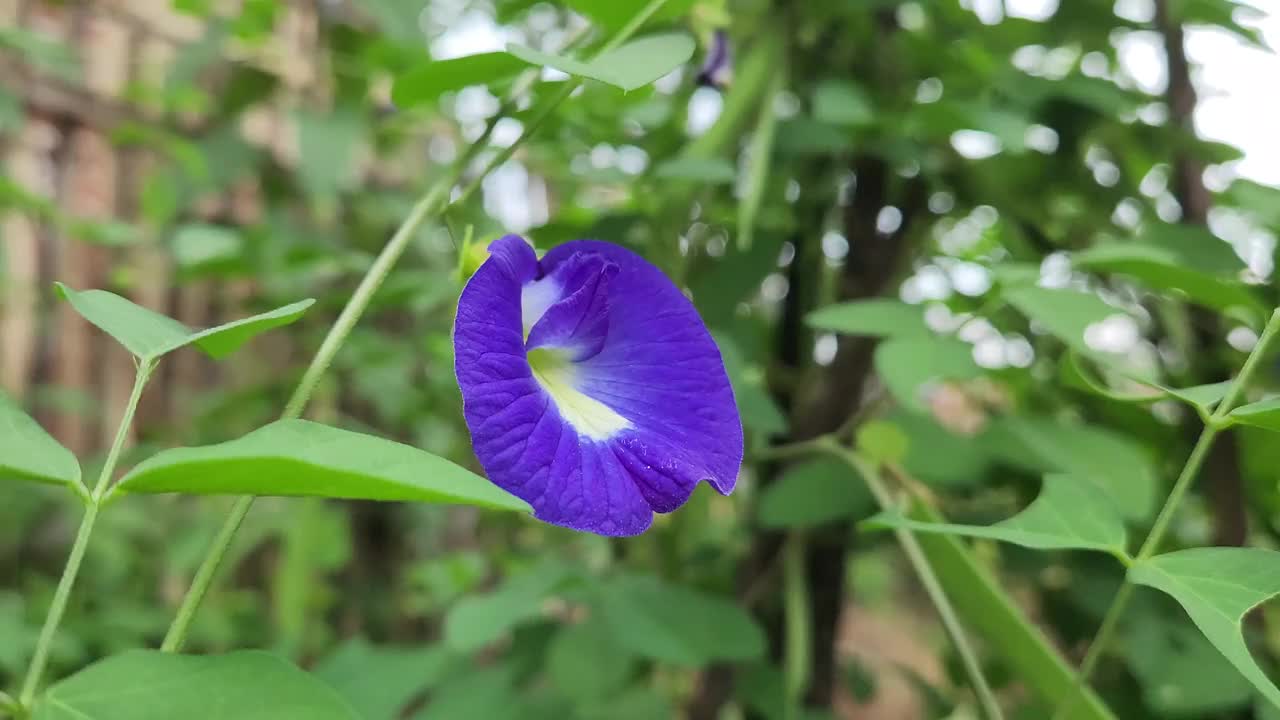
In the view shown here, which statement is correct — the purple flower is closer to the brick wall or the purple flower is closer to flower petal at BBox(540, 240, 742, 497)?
flower petal at BBox(540, 240, 742, 497)

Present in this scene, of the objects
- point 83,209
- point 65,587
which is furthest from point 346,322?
point 83,209

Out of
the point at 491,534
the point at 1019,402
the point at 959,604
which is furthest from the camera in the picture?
the point at 491,534

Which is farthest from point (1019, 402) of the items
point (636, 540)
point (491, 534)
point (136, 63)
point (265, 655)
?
point (136, 63)

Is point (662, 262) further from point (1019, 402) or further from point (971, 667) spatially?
point (1019, 402)

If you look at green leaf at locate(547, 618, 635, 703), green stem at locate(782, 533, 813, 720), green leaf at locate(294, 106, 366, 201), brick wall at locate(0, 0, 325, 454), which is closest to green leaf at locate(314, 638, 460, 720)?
green leaf at locate(547, 618, 635, 703)

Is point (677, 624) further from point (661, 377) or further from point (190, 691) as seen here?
point (190, 691)

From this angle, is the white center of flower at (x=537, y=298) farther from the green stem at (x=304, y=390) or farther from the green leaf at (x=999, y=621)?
the green leaf at (x=999, y=621)
